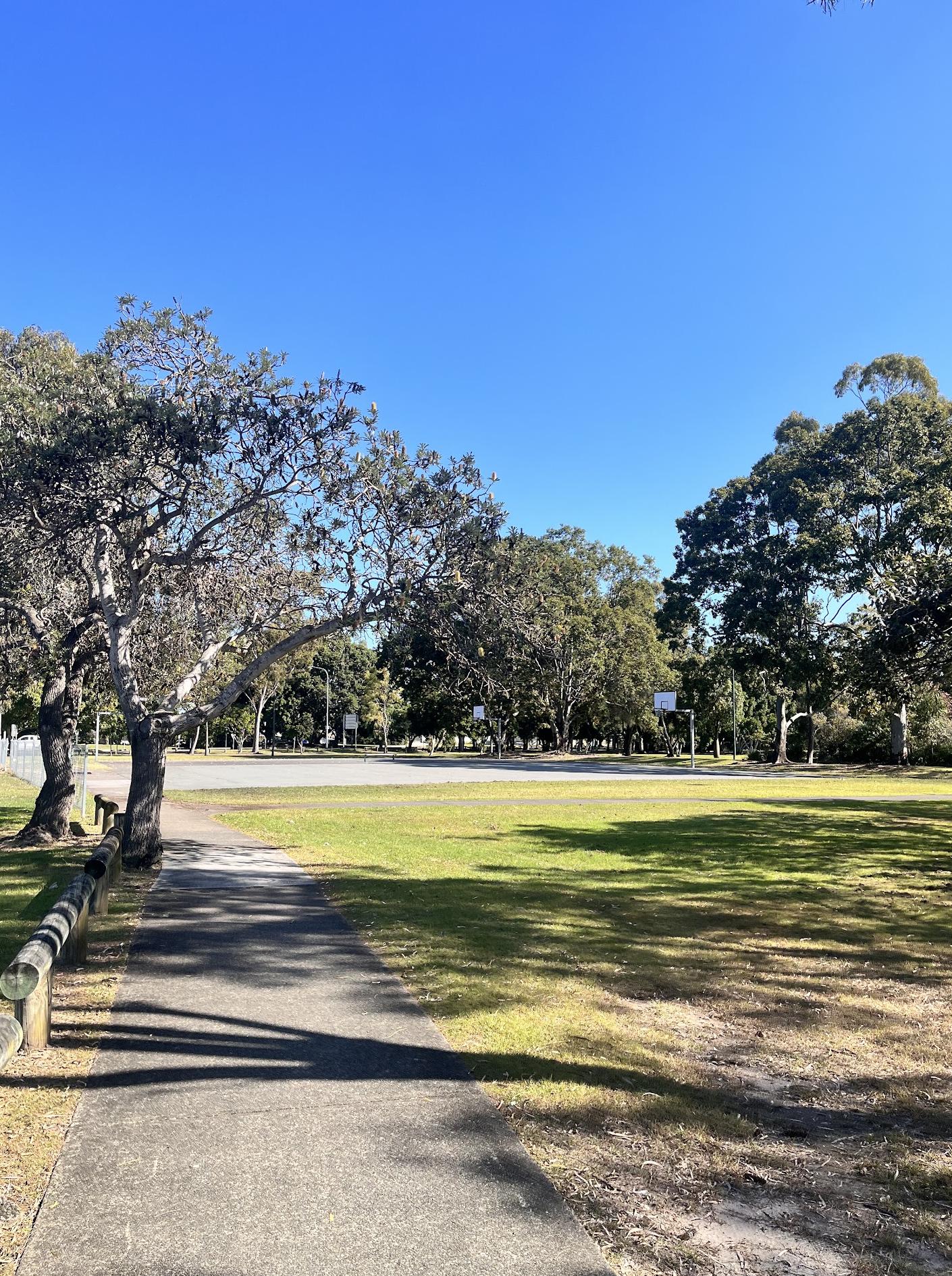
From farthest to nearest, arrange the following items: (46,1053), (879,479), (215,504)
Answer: (879,479)
(215,504)
(46,1053)

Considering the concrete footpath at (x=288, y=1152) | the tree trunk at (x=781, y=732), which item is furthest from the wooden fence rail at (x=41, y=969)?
the tree trunk at (x=781, y=732)

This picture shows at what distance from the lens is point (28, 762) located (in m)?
31.8

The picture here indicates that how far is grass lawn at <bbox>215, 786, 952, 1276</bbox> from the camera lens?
331cm

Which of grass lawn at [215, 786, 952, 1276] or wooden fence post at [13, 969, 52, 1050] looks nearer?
grass lawn at [215, 786, 952, 1276]

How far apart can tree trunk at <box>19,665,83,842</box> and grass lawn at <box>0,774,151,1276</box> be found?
3.50 metres

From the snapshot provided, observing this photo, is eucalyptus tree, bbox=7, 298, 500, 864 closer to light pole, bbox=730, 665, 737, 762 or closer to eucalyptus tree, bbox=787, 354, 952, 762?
eucalyptus tree, bbox=787, 354, 952, 762

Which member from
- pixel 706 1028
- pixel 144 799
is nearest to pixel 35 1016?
pixel 706 1028

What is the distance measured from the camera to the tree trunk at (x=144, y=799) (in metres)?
11.5

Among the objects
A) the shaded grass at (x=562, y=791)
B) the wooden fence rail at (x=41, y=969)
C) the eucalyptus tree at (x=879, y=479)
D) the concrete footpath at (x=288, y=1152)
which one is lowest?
the shaded grass at (x=562, y=791)

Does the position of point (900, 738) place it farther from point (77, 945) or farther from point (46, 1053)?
point (46, 1053)

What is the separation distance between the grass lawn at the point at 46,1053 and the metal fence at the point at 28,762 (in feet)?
36.8

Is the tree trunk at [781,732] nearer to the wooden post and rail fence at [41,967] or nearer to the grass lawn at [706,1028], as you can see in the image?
the grass lawn at [706,1028]

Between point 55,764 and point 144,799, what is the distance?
3888 millimetres

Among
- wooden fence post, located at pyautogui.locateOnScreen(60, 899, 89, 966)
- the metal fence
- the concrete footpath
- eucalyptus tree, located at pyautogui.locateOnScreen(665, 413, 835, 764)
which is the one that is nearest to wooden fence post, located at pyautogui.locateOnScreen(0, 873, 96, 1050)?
the concrete footpath
